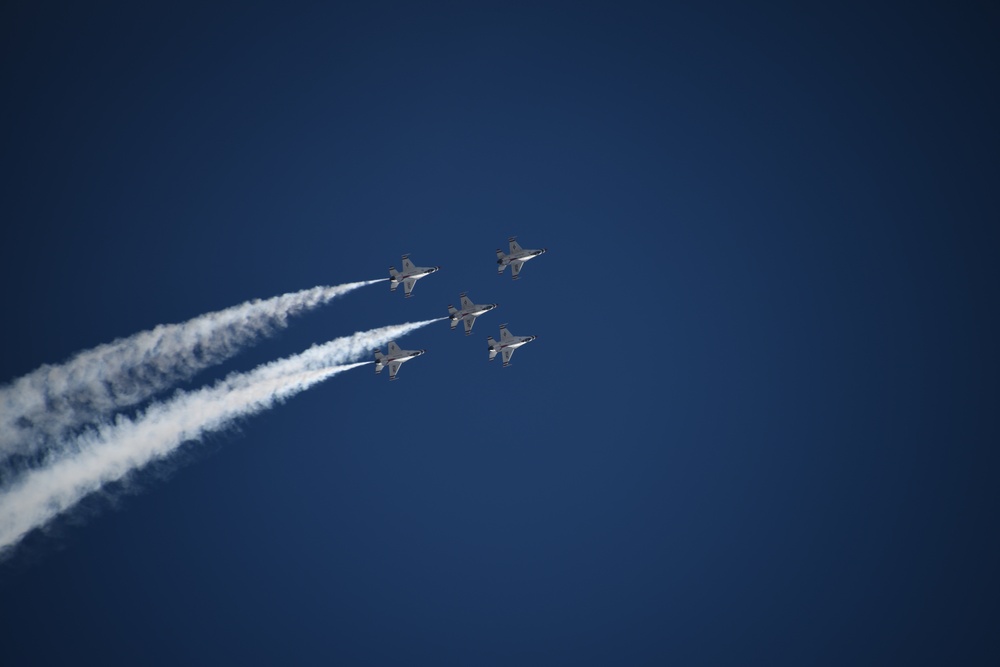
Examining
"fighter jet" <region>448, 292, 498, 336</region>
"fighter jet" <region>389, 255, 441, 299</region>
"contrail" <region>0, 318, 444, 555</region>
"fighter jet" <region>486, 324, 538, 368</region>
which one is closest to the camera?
"contrail" <region>0, 318, 444, 555</region>

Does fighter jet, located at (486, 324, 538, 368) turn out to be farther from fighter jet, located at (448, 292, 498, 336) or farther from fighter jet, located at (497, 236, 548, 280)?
fighter jet, located at (497, 236, 548, 280)

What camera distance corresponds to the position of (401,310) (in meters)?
84.6

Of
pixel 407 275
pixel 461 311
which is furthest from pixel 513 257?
pixel 407 275

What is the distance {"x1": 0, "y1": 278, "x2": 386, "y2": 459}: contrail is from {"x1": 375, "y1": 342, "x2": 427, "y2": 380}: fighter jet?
14.7ft

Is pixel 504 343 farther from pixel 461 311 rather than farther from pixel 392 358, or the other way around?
pixel 392 358

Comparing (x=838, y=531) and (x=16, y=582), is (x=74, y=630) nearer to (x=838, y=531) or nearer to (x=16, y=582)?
(x=16, y=582)

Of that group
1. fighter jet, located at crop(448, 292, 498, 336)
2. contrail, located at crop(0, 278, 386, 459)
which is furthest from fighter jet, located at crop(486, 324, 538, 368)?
contrail, located at crop(0, 278, 386, 459)

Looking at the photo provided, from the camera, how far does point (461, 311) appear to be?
58062 mm

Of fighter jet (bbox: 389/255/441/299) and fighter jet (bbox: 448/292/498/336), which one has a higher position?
fighter jet (bbox: 389/255/441/299)

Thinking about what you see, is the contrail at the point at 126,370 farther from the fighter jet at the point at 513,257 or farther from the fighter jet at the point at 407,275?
the fighter jet at the point at 513,257

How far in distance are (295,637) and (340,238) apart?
46.4m

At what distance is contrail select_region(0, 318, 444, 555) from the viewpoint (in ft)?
148

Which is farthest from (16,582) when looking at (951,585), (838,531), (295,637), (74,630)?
(951,585)

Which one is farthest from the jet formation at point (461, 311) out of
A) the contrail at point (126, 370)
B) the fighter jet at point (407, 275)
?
the contrail at point (126, 370)
